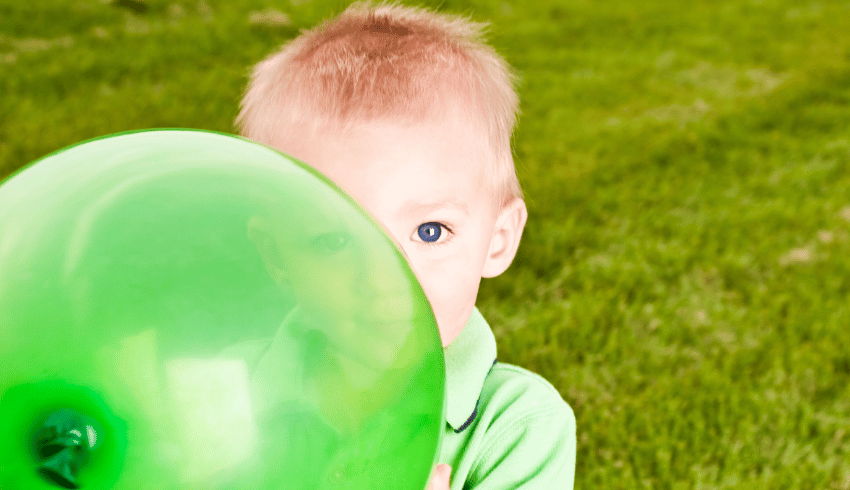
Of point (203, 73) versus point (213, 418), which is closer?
point (213, 418)

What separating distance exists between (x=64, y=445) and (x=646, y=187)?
132 inches

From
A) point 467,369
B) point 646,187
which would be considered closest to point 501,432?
point 467,369

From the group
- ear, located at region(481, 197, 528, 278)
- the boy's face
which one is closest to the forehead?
the boy's face

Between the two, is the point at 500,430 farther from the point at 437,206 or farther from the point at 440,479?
the point at 437,206

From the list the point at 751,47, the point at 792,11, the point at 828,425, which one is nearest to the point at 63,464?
the point at 828,425

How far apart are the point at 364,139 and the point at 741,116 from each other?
4003 mm

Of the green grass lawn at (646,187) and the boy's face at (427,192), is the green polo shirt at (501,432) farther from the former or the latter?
the green grass lawn at (646,187)

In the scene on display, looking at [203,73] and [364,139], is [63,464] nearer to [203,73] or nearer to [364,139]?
[364,139]

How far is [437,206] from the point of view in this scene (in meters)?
1.22

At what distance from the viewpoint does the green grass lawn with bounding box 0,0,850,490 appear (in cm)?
225

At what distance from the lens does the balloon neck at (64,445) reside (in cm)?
68

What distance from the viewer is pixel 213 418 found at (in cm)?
68

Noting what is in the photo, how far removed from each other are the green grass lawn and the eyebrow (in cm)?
112

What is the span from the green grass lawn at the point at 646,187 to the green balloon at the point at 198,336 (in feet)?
4.80
